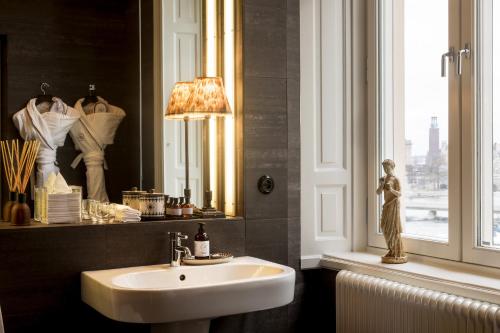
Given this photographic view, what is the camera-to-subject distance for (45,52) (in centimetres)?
285

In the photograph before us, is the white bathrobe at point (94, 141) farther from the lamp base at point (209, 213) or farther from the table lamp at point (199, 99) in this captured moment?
the lamp base at point (209, 213)

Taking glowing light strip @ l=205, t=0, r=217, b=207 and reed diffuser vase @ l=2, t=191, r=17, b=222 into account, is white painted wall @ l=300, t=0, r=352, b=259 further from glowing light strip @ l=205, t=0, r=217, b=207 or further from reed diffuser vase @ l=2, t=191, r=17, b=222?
reed diffuser vase @ l=2, t=191, r=17, b=222

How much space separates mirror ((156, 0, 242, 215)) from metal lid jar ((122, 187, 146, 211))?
145 millimetres

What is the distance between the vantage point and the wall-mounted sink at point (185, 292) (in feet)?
7.75

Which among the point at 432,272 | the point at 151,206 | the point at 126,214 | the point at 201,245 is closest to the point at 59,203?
the point at 126,214

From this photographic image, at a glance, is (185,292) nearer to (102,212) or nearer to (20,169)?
Result: (102,212)

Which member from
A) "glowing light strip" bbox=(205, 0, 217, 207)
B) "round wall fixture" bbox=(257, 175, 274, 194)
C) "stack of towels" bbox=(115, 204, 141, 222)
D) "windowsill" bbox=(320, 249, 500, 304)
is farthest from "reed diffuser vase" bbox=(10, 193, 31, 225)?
"windowsill" bbox=(320, 249, 500, 304)

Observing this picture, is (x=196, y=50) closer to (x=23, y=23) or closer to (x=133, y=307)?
(x=23, y=23)

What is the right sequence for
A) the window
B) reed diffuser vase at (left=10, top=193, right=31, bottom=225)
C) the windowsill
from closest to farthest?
the windowsill → reed diffuser vase at (left=10, top=193, right=31, bottom=225) → the window

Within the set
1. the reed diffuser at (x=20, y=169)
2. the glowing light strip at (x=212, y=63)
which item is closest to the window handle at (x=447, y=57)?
the glowing light strip at (x=212, y=63)

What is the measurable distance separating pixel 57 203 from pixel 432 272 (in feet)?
5.11

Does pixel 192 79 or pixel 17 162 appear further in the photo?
pixel 192 79

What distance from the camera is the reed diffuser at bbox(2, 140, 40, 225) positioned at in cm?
268

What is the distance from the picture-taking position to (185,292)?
239 cm
